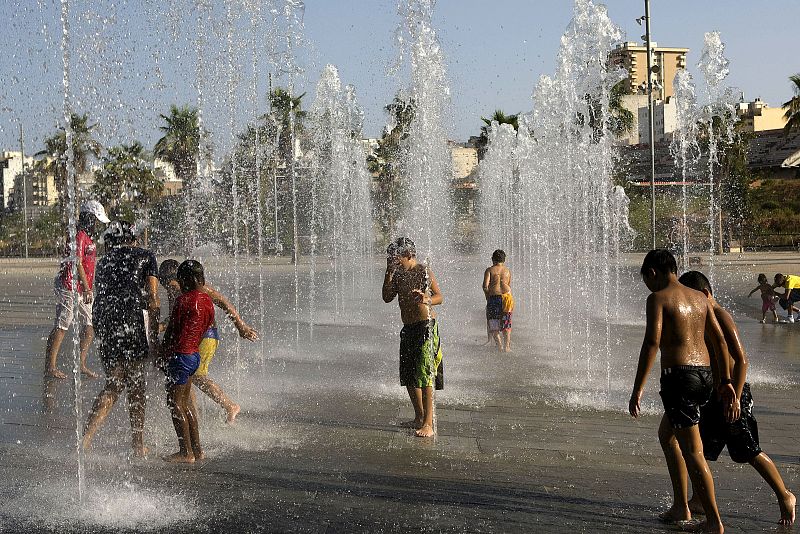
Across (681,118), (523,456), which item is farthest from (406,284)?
(681,118)

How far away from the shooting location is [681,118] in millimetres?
33031

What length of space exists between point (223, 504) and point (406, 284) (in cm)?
249

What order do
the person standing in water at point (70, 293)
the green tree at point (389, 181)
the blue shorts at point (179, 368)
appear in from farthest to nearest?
the green tree at point (389, 181), the person standing in water at point (70, 293), the blue shorts at point (179, 368)

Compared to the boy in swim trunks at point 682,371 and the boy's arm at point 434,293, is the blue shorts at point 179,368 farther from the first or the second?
the boy in swim trunks at point 682,371

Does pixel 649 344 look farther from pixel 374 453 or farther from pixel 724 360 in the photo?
pixel 374 453

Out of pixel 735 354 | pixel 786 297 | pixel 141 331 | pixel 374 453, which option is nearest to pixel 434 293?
pixel 374 453

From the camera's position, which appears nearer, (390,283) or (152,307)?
(152,307)

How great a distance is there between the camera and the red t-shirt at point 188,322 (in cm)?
584

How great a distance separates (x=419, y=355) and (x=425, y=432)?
1.88 ft

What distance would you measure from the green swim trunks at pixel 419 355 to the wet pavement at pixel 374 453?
427 millimetres

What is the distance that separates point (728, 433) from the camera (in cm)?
479

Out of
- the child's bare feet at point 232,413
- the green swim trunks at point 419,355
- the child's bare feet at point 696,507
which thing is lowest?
the child's bare feet at point 696,507

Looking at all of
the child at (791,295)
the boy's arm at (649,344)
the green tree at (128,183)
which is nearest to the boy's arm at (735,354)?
the boy's arm at (649,344)

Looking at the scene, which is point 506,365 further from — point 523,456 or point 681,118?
point 681,118
